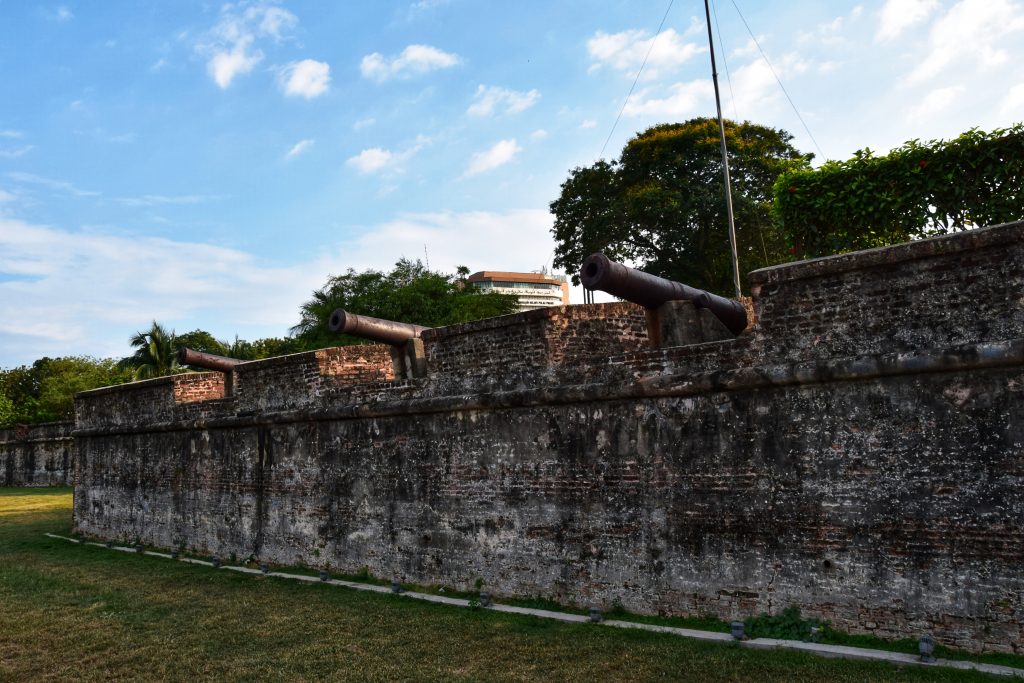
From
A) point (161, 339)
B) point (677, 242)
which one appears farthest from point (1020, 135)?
point (161, 339)

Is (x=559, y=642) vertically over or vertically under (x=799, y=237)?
under

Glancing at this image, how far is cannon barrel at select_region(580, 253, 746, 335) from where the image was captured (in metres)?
6.29

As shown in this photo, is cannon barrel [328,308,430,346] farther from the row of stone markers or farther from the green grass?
the green grass

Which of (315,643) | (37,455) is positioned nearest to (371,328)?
(315,643)

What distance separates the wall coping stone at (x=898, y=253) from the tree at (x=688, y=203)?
17.6 meters

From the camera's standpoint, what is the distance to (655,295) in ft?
22.5

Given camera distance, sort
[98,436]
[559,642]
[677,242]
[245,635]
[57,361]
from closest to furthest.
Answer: [559,642] < [245,635] < [98,436] < [677,242] < [57,361]

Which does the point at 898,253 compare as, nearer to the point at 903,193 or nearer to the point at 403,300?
the point at 903,193

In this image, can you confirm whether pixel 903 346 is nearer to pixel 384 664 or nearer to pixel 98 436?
pixel 384 664

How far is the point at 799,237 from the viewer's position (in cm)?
1047

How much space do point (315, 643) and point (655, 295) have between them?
14.3 ft

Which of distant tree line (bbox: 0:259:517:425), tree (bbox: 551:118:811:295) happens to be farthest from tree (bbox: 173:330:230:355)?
tree (bbox: 551:118:811:295)

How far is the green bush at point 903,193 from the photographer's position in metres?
8.73

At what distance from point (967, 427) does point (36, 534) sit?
56.1 feet
